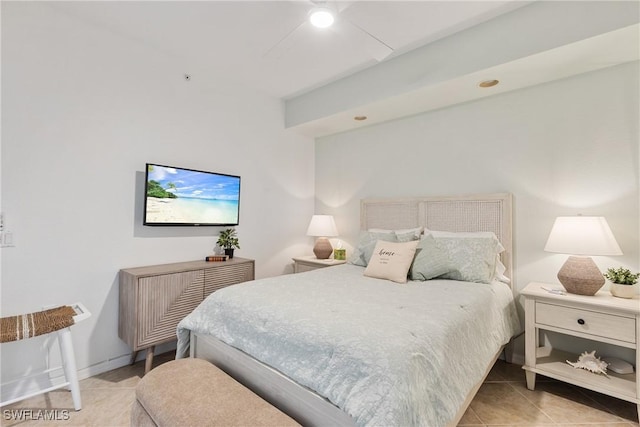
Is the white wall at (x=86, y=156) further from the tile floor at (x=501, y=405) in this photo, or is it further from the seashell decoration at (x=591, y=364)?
the seashell decoration at (x=591, y=364)

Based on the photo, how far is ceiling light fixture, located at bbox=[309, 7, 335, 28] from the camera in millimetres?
1825

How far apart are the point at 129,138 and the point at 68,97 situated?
473 millimetres

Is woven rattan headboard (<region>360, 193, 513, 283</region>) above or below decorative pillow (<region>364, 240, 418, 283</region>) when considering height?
above

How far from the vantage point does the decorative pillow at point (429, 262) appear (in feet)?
8.09

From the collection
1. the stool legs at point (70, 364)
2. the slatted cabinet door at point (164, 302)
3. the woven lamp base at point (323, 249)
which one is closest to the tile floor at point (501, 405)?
the stool legs at point (70, 364)

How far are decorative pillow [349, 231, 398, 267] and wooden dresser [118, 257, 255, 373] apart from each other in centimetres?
141

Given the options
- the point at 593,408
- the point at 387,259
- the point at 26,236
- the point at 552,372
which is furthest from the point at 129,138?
the point at 593,408

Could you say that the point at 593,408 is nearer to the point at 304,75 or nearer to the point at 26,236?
the point at 304,75

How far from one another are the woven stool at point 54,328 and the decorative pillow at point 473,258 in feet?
8.92

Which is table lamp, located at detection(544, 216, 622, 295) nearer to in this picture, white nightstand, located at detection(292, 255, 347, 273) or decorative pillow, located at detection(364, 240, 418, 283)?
decorative pillow, located at detection(364, 240, 418, 283)

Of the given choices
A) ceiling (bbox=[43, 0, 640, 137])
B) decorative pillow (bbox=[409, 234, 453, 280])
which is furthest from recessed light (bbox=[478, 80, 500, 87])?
decorative pillow (bbox=[409, 234, 453, 280])

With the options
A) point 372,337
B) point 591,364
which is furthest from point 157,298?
point 591,364

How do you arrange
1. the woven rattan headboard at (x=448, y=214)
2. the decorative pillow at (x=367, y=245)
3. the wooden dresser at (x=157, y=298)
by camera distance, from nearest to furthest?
1. the wooden dresser at (x=157, y=298)
2. the woven rattan headboard at (x=448, y=214)
3. the decorative pillow at (x=367, y=245)

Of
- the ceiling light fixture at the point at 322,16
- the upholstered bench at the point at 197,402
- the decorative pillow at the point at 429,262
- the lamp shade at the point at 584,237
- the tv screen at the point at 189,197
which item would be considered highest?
the ceiling light fixture at the point at 322,16
